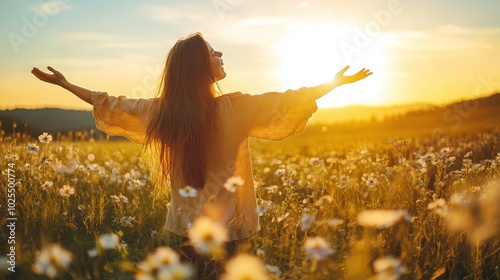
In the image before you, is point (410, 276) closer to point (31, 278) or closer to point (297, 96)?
point (297, 96)

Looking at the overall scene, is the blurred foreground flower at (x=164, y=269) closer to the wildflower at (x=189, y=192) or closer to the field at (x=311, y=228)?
the field at (x=311, y=228)

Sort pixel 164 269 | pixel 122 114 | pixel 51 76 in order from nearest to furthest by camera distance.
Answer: pixel 164 269 → pixel 122 114 → pixel 51 76

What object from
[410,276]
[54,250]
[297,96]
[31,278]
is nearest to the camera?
[54,250]

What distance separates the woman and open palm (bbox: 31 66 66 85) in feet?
3.36

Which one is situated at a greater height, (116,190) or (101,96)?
(101,96)

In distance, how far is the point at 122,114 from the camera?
4094 millimetres

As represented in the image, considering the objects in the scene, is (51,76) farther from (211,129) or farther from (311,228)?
(311,228)

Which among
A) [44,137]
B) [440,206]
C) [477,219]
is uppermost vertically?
[44,137]

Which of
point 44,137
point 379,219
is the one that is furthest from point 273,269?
point 44,137

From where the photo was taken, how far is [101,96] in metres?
4.20

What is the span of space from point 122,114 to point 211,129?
3.13 ft

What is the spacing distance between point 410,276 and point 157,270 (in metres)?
1.40

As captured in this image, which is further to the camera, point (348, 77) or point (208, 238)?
point (348, 77)

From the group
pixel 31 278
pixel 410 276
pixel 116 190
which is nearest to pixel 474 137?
pixel 116 190
